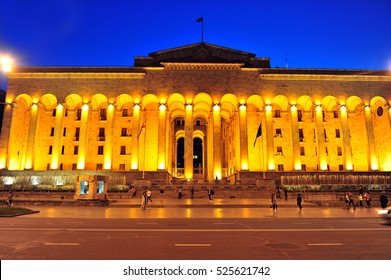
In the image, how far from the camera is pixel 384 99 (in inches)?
1769

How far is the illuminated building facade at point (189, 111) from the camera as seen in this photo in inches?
1705

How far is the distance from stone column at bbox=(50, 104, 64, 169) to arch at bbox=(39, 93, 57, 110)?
310 centimetres

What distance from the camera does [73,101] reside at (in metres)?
47.2

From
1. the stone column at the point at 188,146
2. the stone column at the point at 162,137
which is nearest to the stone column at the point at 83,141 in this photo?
the stone column at the point at 162,137

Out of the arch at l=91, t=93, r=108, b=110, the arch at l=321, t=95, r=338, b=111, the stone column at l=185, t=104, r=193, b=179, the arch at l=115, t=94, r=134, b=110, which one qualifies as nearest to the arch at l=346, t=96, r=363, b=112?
the arch at l=321, t=95, r=338, b=111

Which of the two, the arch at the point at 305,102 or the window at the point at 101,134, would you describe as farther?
the window at the point at 101,134

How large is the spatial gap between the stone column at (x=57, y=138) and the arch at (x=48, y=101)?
3.10 metres

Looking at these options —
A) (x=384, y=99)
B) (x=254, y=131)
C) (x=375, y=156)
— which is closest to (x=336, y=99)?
(x=384, y=99)

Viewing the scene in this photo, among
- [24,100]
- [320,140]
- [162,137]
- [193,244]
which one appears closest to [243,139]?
[320,140]

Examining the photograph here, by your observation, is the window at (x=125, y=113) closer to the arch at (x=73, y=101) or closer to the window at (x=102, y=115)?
the window at (x=102, y=115)

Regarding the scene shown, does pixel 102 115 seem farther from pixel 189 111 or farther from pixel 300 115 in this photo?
pixel 300 115

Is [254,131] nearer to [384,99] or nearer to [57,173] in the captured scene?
[384,99]

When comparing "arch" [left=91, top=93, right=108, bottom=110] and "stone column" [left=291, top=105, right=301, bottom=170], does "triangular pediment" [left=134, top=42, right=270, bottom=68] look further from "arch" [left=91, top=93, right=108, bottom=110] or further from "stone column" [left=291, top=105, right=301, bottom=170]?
"stone column" [left=291, top=105, right=301, bottom=170]

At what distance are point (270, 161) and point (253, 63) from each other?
57.5 feet
